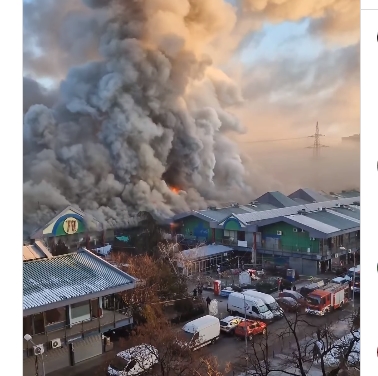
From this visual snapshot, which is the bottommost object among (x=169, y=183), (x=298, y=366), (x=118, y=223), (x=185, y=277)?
(x=298, y=366)

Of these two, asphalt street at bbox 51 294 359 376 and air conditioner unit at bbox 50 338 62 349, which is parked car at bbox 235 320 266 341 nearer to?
asphalt street at bbox 51 294 359 376

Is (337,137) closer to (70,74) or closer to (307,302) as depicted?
(307,302)

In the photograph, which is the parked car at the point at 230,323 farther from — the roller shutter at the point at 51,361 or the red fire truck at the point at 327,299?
the roller shutter at the point at 51,361

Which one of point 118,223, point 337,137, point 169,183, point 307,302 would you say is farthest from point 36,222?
point 337,137

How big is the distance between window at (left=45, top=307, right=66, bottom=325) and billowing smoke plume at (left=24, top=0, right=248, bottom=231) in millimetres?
490

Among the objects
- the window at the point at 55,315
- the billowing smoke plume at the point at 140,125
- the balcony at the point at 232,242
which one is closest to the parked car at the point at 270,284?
the balcony at the point at 232,242

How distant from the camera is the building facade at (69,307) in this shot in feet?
8.20

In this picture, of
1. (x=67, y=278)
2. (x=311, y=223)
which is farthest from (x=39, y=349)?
(x=311, y=223)

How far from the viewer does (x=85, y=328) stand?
2643 mm

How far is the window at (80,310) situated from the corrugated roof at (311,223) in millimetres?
1352

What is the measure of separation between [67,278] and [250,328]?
110cm

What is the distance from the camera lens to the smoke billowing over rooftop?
8.52 feet

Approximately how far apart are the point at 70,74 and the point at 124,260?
3.59ft

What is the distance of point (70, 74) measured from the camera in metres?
2.63
